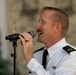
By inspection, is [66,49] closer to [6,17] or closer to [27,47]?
[27,47]

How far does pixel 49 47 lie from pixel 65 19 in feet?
0.91

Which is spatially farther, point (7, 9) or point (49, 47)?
point (7, 9)

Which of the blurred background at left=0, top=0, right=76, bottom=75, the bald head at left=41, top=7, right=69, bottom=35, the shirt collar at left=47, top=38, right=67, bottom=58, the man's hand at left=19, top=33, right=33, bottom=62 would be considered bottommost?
the blurred background at left=0, top=0, right=76, bottom=75

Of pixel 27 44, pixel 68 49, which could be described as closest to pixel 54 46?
pixel 68 49

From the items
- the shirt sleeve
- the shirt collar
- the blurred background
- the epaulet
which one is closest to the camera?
the shirt sleeve

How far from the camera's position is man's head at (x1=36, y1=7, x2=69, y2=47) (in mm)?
4102

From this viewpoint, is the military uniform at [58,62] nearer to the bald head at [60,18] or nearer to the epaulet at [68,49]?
the epaulet at [68,49]

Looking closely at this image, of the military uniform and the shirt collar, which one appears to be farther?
the shirt collar

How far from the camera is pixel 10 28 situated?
739 cm

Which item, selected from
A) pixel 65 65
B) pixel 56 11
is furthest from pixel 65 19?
pixel 65 65

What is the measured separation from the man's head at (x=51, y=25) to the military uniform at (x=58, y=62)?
78 mm

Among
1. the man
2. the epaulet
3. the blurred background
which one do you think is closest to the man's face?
the man

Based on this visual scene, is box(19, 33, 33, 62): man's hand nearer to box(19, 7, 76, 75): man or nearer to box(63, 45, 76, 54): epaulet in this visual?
box(19, 7, 76, 75): man

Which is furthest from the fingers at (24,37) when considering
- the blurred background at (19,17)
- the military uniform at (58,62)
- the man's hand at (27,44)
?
the blurred background at (19,17)
